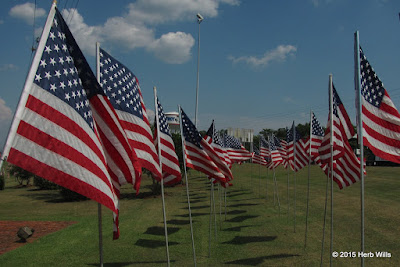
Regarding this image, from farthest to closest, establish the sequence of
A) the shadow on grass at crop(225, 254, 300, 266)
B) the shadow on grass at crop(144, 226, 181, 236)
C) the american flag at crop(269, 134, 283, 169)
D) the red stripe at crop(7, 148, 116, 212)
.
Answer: the american flag at crop(269, 134, 283, 169) → the shadow on grass at crop(144, 226, 181, 236) → the shadow on grass at crop(225, 254, 300, 266) → the red stripe at crop(7, 148, 116, 212)

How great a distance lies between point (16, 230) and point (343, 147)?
1587 centimetres

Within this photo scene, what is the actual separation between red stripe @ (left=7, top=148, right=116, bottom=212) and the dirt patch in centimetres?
1116

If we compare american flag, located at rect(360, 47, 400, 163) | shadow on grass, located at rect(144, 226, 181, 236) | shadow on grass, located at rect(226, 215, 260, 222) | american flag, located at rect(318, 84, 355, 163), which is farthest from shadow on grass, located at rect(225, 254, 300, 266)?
shadow on grass, located at rect(226, 215, 260, 222)

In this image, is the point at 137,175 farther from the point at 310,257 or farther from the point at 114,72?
the point at 310,257

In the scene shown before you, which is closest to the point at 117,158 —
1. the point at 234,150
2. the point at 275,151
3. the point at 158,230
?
the point at 158,230

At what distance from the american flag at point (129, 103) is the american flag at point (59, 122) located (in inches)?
70.7

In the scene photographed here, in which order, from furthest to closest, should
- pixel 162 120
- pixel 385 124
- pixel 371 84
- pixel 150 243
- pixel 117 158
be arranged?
1. pixel 150 243
2. pixel 162 120
3. pixel 371 84
4. pixel 385 124
5. pixel 117 158

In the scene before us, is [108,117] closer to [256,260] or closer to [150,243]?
[256,260]

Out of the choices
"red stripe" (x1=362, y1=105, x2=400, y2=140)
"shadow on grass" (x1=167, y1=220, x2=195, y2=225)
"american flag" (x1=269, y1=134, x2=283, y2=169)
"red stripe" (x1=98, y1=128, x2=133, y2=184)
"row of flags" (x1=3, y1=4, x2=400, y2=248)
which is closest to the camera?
"row of flags" (x1=3, y1=4, x2=400, y2=248)

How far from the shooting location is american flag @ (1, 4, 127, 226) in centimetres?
405

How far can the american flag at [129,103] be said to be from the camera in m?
7.07

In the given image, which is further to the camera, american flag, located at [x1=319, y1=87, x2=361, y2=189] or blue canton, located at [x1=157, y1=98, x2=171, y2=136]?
american flag, located at [x1=319, y1=87, x2=361, y2=189]

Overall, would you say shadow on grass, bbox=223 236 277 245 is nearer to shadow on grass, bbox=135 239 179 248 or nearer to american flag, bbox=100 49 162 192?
shadow on grass, bbox=135 239 179 248

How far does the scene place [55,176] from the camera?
4.27 m
